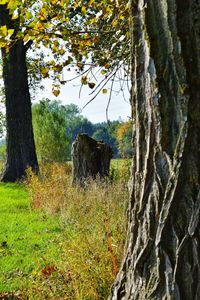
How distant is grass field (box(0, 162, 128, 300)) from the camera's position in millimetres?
4406

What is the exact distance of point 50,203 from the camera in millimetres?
9922

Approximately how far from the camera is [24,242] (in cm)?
764

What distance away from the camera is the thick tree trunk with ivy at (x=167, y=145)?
2.45 meters

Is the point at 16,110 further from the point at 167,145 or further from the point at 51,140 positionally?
the point at 167,145

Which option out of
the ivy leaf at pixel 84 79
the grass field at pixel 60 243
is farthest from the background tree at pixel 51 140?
the ivy leaf at pixel 84 79

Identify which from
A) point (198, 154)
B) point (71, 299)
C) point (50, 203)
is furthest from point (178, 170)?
point (50, 203)

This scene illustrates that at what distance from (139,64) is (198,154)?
0.61 metres

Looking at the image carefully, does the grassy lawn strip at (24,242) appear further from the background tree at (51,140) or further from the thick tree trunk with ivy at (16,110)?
the background tree at (51,140)

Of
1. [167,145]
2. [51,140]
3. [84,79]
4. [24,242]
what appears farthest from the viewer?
[51,140]

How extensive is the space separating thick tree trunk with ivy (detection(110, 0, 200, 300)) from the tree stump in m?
9.28

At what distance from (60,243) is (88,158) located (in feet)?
20.6

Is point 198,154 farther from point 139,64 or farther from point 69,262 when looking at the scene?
point 69,262

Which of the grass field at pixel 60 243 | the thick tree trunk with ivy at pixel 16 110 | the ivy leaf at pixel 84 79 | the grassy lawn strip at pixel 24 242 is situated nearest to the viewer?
the grass field at pixel 60 243

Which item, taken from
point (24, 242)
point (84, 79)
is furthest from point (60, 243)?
point (84, 79)
